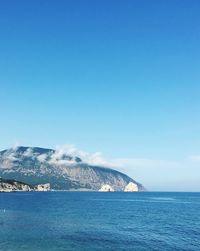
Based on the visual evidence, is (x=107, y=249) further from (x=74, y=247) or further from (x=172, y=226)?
(x=172, y=226)

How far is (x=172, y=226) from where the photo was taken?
130 meters

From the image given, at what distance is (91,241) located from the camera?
9462 cm

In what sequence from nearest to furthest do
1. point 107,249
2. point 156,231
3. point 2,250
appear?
point 2,250
point 107,249
point 156,231

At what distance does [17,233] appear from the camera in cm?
10481

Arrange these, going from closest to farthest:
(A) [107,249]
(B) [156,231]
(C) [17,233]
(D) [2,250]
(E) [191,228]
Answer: (D) [2,250] < (A) [107,249] < (C) [17,233] < (B) [156,231] < (E) [191,228]

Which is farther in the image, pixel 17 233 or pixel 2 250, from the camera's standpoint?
pixel 17 233

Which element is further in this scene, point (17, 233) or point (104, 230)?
point (104, 230)

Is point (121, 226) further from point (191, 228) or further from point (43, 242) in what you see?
point (43, 242)

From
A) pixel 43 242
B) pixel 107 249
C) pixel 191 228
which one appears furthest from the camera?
pixel 191 228

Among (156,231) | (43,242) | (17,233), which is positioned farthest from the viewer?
(156,231)

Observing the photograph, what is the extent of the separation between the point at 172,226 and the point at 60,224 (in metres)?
39.4

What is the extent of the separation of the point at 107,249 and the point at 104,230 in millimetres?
30799

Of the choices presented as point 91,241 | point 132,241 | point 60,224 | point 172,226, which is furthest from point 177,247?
point 60,224

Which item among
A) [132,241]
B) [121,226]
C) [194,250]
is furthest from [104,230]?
[194,250]
